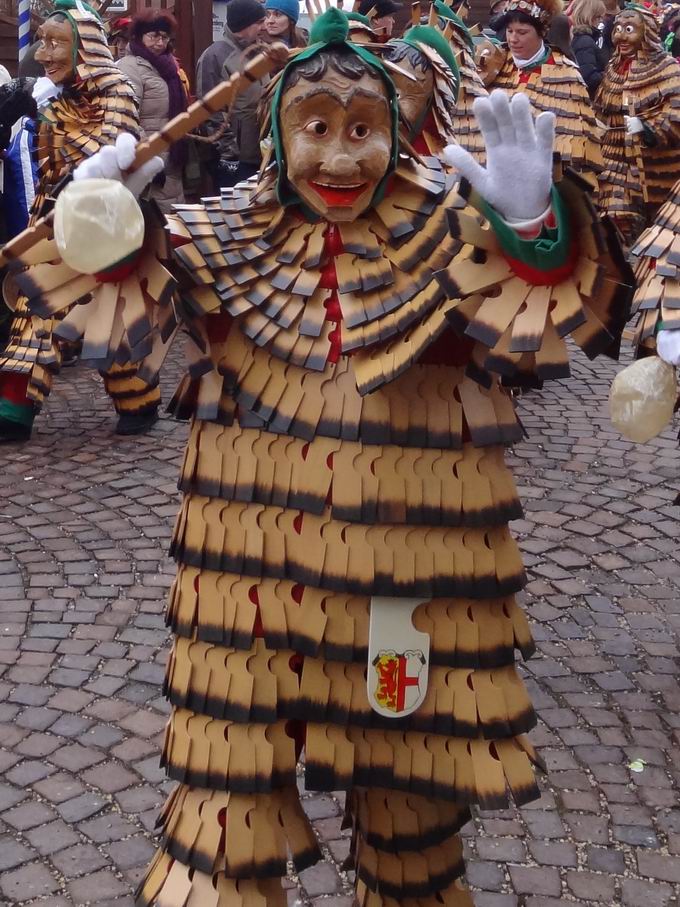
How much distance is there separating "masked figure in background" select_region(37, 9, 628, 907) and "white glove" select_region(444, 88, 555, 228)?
0.22 m

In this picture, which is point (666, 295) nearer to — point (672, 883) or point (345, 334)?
point (345, 334)

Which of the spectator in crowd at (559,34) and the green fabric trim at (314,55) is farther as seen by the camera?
the spectator in crowd at (559,34)

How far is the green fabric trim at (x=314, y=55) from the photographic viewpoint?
208cm

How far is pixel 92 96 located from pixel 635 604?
138 inches

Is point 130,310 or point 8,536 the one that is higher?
point 130,310

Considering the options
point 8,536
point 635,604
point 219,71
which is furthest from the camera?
point 219,71

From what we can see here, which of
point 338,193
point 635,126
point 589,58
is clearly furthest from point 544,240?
point 589,58

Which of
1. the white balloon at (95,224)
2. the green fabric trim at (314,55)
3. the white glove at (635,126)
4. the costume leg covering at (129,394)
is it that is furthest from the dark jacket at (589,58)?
the white balloon at (95,224)

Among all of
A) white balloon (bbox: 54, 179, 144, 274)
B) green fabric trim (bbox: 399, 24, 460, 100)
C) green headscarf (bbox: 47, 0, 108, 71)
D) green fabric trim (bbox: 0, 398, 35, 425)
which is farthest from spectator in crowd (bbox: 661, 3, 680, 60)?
white balloon (bbox: 54, 179, 144, 274)

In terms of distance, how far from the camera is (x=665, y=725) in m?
3.60

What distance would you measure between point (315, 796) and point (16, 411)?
11.4ft

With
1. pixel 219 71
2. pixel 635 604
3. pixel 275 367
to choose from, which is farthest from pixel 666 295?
pixel 219 71

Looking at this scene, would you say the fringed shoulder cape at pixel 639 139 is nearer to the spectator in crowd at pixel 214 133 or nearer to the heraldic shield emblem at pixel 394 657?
the spectator in crowd at pixel 214 133

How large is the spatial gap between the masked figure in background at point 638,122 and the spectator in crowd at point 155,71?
10.1 feet
